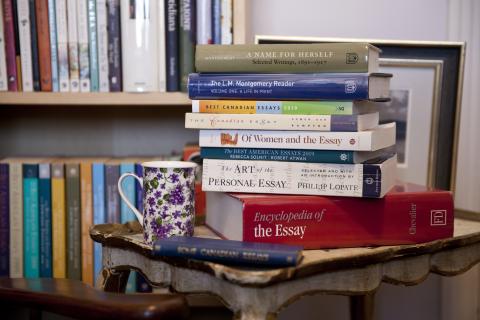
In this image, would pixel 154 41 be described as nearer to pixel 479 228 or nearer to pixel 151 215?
pixel 151 215

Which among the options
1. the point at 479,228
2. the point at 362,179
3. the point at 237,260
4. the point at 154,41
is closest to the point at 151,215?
the point at 237,260

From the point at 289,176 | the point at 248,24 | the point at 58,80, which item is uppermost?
the point at 248,24

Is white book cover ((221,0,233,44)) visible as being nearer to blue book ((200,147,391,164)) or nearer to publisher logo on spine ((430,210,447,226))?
blue book ((200,147,391,164))

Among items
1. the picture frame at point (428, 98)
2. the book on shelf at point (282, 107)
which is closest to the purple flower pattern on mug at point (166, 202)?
the book on shelf at point (282, 107)

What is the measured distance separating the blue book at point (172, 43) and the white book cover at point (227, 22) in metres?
0.09

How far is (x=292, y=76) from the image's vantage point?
0.83 meters

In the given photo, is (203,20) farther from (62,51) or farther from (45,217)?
(45,217)

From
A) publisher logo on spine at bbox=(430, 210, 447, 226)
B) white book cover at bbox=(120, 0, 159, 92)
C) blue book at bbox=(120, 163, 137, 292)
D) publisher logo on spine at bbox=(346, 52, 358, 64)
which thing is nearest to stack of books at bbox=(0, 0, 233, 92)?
white book cover at bbox=(120, 0, 159, 92)

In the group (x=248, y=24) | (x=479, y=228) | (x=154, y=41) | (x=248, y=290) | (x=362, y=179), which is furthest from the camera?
(x=248, y=24)

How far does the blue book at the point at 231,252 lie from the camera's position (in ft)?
2.27

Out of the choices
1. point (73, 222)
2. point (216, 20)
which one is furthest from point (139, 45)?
point (73, 222)

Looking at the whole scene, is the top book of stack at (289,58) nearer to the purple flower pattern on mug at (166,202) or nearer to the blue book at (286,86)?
the blue book at (286,86)

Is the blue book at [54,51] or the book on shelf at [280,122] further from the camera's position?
the blue book at [54,51]

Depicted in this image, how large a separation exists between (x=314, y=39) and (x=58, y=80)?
0.50 m
